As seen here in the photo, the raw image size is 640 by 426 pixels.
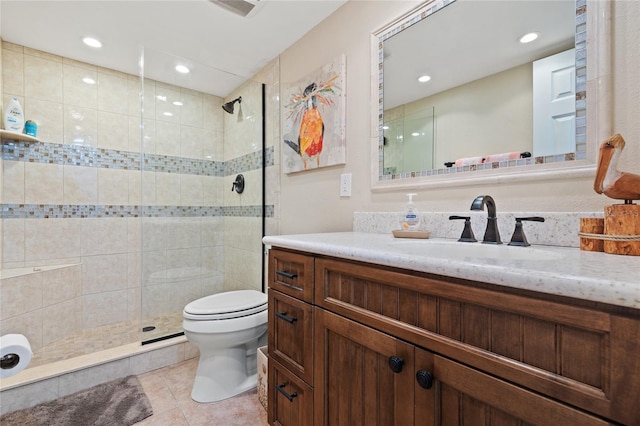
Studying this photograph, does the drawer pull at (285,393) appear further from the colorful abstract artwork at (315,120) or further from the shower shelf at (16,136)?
the shower shelf at (16,136)

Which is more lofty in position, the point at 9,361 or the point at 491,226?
the point at 491,226

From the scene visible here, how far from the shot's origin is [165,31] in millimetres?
1944

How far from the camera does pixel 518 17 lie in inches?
40.5

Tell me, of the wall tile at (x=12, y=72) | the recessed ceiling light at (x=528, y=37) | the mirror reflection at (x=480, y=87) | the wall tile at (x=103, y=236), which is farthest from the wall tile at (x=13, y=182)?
the recessed ceiling light at (x=528, y=37)

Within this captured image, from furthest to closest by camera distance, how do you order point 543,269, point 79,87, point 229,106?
point 229,106, point 79,87, point 543,269

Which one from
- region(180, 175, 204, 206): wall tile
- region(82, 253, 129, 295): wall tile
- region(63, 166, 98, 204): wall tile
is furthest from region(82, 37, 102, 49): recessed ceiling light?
region(82, 253, 129, 295): wall tile

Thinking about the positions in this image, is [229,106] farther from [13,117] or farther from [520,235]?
[520,235]

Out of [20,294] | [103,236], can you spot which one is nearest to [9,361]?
[20,294]

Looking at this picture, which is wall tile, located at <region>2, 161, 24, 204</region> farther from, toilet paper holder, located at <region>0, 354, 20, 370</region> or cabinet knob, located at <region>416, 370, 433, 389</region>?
cabinet knob, located at <region>416, 370, 433, 389</region>

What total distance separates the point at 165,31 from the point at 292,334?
2.11m

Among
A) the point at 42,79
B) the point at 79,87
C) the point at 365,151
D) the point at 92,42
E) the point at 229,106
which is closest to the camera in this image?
the point at 365,151

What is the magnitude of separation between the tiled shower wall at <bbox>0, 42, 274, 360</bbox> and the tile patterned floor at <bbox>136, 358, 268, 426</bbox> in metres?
0.64

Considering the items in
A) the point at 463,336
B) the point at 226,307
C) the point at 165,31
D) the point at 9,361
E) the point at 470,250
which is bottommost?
the point at 9,361

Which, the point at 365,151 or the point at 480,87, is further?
the point at 365,151
